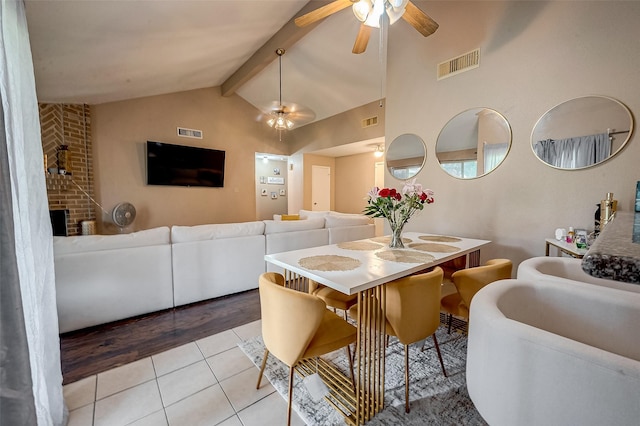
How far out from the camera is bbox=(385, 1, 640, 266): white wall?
6.32ft

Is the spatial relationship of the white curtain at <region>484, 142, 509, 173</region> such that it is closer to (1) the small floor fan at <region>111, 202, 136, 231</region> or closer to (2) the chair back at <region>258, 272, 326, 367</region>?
(2) the chair back at <region>258, 272, 326, 367</region>

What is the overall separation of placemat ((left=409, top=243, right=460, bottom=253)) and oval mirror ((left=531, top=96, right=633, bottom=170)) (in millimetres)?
1225

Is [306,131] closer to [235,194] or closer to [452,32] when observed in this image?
[235,194]

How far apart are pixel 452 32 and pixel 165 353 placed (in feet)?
13.5

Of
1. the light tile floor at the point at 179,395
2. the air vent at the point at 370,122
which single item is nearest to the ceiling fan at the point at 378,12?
the light tile floor at the point at 179,395

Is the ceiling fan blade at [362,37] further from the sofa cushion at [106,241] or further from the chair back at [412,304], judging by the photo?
the sofa cushion at [106,241]

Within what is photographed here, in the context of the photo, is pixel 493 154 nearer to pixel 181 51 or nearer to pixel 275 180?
pixel 181 51

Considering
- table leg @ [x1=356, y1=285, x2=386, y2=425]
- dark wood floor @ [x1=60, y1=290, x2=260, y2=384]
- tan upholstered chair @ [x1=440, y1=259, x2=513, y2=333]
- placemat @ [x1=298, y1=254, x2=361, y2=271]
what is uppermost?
placemat @ [x1=298, y1=254, x2=361, y2=271]

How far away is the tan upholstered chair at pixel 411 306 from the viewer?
1.35m

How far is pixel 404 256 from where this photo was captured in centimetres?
174

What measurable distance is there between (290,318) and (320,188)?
6.28 meters

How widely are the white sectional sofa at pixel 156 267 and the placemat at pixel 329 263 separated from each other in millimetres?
1582

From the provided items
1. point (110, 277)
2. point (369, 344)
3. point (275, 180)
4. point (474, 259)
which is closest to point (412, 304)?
point (369, 344)

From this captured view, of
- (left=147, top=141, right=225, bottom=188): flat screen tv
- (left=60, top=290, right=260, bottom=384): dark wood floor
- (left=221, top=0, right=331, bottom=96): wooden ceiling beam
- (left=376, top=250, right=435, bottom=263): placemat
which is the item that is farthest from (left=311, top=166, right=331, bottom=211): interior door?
(left=376, top=250, right=435, bottom=263): placemat
